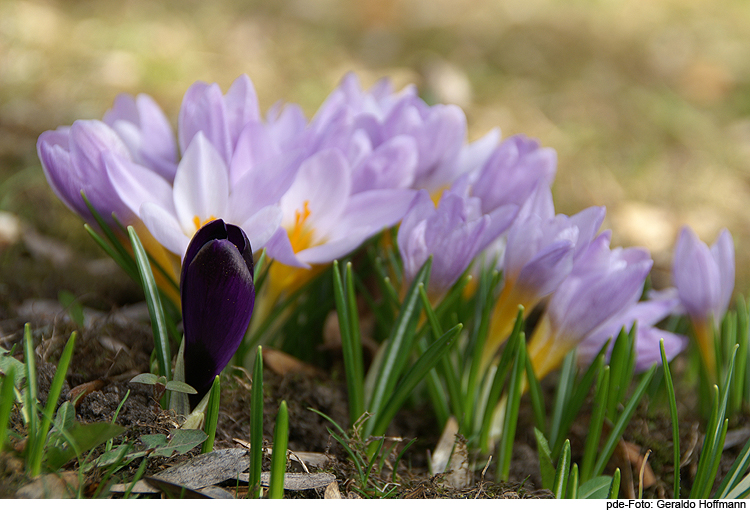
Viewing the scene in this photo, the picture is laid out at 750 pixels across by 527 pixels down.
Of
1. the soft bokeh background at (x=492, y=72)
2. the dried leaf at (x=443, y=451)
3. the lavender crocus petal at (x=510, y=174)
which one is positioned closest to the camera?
the dried leaf at (x=443, y=451)

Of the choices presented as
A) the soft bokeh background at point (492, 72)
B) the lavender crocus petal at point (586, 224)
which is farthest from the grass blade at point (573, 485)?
the soft bokeh background at point (492, 72)

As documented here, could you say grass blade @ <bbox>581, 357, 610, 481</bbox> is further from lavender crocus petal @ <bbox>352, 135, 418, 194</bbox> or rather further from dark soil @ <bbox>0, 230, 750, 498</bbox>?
lavender crocus petal @ <bbox>352, 135, 418, 194</bbox>

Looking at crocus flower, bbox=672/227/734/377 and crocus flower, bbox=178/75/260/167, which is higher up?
crocus flower, bbox=178/75/260/167

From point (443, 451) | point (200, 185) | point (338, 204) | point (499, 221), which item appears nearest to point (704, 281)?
point (499, 221)

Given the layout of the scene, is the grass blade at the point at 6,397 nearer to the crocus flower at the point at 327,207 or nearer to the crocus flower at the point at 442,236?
the crocus flower at the point at 327,207

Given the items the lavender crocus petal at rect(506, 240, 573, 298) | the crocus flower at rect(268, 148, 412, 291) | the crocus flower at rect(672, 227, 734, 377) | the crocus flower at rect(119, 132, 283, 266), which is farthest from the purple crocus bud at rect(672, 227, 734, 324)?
→ the crocus flower at rect(119, 132, 283, 266)
